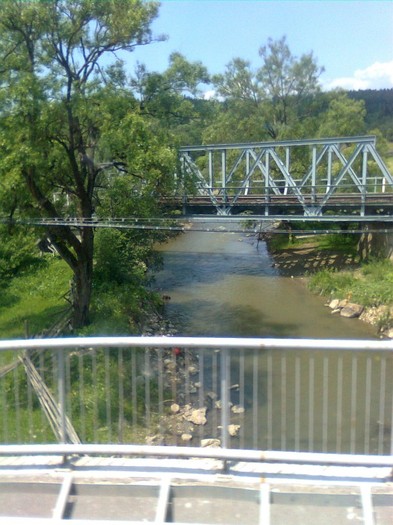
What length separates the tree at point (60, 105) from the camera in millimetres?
12148

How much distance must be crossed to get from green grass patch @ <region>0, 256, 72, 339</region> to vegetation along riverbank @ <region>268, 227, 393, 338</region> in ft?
30.7

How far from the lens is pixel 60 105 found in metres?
12.6

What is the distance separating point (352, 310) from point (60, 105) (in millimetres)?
11523

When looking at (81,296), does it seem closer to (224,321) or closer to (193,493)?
(224,321)

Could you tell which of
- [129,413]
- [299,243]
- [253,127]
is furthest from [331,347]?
[253,127]

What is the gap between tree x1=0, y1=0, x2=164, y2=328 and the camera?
1215 centimetres

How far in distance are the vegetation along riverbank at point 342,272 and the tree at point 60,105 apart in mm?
9088

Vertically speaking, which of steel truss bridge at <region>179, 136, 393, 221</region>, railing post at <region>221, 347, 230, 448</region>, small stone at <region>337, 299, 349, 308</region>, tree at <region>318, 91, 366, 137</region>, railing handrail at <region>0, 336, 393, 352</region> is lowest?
small stone at <region>337, 299, 349, 308</region>

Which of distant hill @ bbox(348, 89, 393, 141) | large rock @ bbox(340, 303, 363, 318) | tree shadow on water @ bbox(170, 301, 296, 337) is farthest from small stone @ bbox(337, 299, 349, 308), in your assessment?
distant hill @ bbox(348, 89, 393, 141)

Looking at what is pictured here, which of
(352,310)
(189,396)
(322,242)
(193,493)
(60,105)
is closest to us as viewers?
(193,493)

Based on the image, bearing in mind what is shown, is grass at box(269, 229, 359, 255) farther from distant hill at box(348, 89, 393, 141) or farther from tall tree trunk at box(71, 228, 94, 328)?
distant hill at box(348, 89, 393, 141)

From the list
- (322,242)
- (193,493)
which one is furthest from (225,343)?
(322,242)

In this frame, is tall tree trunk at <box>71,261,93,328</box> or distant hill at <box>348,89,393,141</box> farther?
distant hill at <box>348,89,393,141</box>

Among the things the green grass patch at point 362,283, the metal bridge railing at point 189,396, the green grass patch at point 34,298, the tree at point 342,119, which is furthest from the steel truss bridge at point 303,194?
the metal bridge railing at point 189,396
